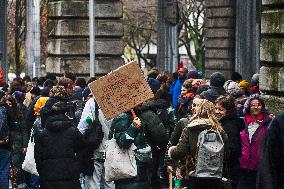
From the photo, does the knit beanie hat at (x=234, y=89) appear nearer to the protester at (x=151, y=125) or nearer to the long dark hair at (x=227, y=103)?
the protester at (x=151, y=125)

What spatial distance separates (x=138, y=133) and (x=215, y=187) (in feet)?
4.12

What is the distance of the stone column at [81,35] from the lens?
2356 cm

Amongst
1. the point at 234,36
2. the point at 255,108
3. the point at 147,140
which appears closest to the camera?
the point at 255,108

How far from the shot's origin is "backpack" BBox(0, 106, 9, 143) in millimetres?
15250

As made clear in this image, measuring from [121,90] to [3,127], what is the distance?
3517 mm

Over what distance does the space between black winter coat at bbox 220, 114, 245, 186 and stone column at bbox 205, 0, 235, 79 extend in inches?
698

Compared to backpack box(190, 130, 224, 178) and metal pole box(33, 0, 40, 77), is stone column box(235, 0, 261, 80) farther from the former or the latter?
backpack box(190, 130, 224, 178)

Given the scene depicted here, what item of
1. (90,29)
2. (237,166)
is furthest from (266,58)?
(90,29)

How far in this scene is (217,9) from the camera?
30453mm

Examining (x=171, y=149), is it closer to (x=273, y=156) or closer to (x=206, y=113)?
(x=206, y=113)

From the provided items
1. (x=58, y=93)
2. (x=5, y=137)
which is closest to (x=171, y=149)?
(x=58, y=93)

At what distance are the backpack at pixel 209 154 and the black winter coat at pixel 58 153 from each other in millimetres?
1760

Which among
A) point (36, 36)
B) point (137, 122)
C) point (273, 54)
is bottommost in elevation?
point (137, 122)

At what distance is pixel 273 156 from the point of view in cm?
753
